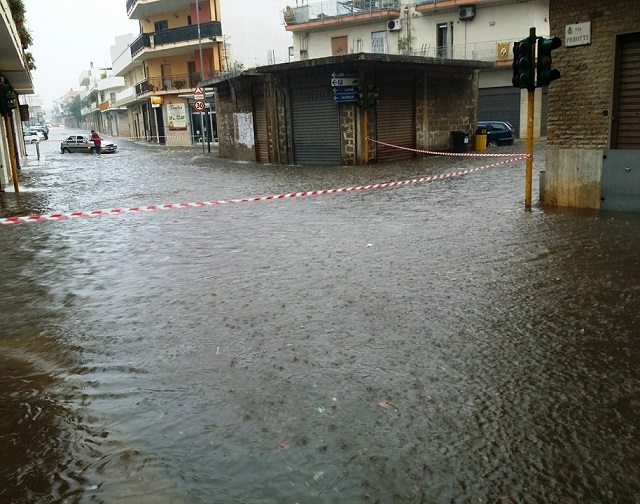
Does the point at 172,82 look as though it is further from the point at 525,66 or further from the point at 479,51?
the point at 525,66

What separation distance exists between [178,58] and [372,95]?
34.1m

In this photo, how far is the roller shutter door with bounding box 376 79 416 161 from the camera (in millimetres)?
26125

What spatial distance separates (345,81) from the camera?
24.3m

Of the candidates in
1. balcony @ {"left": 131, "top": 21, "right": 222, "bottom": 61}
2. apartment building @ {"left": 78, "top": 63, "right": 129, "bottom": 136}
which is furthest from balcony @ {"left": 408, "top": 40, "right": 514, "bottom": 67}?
apartment building @ {"left": 78, "top": 63, "right": 129, "bottom": 136}

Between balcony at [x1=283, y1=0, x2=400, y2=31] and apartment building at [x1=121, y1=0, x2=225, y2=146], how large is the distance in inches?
290

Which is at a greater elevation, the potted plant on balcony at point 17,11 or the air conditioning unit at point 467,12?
the air conditioning unit at point 467,12

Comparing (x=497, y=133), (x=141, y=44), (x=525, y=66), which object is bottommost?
(x=497, y=133)

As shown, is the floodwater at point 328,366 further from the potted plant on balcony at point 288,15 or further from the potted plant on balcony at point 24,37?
the potted plant on balcony at point 288,15

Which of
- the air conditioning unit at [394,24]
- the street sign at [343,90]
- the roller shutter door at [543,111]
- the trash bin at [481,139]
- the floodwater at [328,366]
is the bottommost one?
the floodwater at [328,366]

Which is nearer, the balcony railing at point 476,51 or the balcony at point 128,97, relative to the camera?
the balcony railing at point 476,51

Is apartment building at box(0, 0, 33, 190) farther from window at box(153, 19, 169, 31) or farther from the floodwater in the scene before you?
window at box(153, 19, 169, 31)

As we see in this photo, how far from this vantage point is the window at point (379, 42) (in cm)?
4300

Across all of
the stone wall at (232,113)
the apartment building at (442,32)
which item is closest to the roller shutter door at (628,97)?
the stone wall at (232,113)

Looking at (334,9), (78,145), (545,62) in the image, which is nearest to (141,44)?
(78,145)
